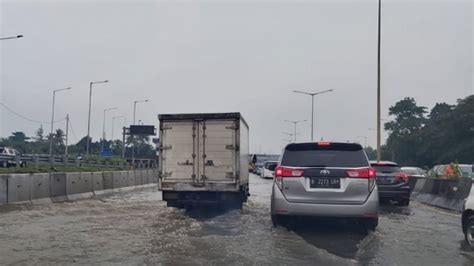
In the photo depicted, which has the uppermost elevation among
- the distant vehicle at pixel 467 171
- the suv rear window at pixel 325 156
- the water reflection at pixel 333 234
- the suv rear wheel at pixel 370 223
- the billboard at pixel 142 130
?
the billboard at pixel 142 130

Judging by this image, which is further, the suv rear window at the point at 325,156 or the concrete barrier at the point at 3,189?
the concrete barrier at the point at 3,189

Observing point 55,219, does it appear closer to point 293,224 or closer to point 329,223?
point 293,224

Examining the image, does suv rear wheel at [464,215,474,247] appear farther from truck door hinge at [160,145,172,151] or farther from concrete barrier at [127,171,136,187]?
concrete barrier at [127,171,136,187]

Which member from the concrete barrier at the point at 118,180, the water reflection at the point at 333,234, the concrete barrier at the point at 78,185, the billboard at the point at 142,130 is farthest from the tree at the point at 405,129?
the water reflection at the point at 333,234

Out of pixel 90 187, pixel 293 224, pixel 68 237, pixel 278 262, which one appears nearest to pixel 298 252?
pixel 278 262

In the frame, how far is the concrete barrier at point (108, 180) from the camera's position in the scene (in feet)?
66.9

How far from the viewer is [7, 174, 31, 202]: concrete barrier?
13.4 metres

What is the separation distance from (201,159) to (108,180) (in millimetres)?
9310

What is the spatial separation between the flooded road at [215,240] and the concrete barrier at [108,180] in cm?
728

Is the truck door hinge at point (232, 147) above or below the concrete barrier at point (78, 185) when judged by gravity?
above

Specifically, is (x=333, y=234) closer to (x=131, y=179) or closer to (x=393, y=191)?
(x=393, y=191)

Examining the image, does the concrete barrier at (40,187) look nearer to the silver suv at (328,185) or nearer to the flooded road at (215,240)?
the flooded road at (215,240)

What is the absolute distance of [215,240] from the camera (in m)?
8.50

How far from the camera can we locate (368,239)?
8.85m
